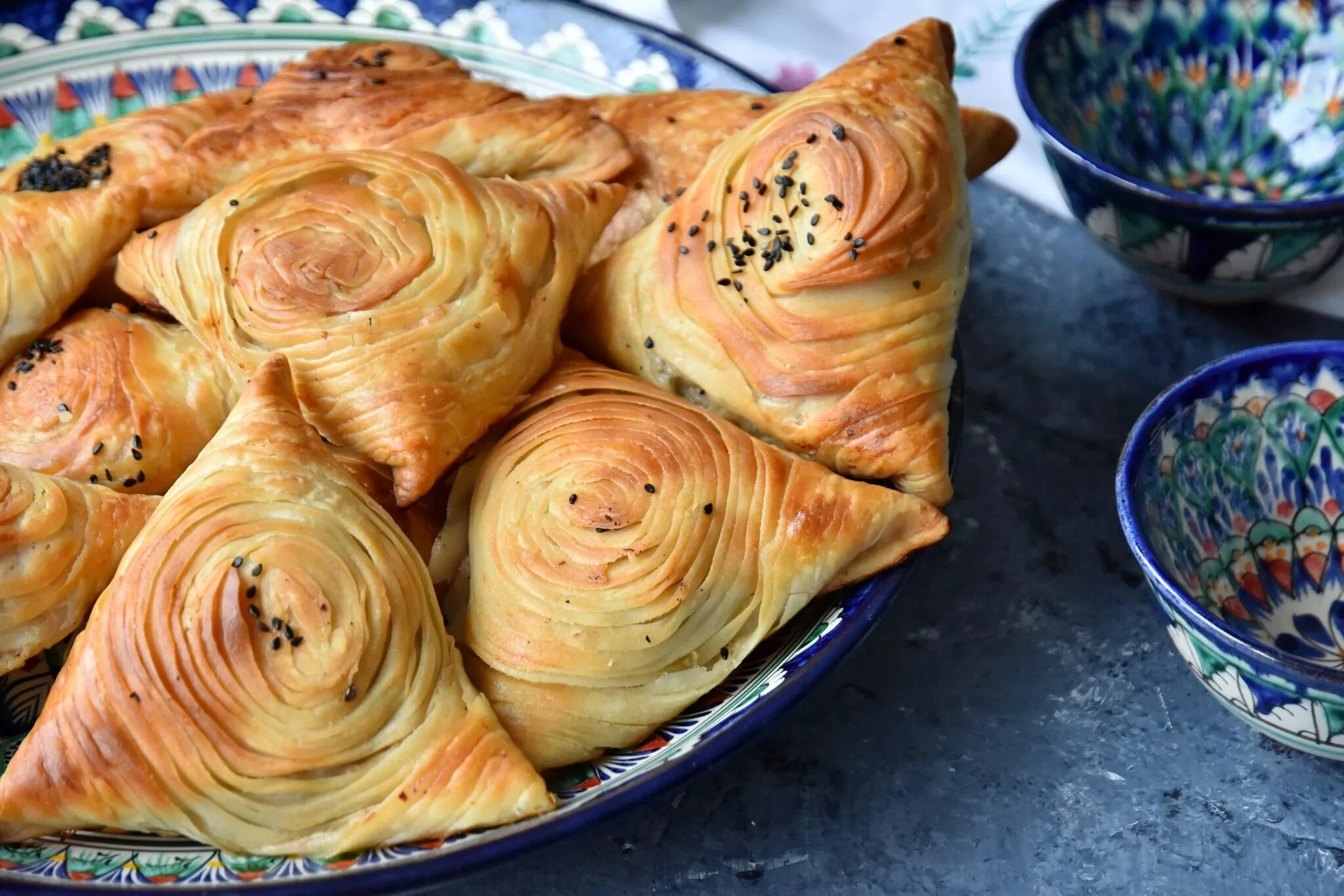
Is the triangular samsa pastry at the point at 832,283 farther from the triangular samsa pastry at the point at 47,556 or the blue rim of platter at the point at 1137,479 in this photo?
the triangular samsa pastry at the point at 47,556

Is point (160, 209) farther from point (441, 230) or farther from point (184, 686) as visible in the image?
point (184, 686)

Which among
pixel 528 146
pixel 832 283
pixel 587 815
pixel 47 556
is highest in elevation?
pixel 528 146

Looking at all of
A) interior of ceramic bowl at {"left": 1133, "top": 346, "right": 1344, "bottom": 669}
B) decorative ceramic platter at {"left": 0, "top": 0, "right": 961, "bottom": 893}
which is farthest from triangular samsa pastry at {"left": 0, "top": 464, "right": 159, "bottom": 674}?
interior of ceramic bowl at {"left": 1133, "top": 346, "right": 1344, "bottom": 669}

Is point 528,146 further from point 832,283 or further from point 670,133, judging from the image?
point 832,283

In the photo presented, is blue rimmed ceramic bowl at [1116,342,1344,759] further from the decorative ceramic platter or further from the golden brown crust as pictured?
the golden brown crust

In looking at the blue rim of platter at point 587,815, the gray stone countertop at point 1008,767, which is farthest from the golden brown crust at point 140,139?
the gray stone countertop at point 1008,767

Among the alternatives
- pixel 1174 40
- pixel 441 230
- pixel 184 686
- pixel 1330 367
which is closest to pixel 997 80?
pixel 1174 40

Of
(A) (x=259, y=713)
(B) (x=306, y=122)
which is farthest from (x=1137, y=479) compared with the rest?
(B) (x=306, y=122)
